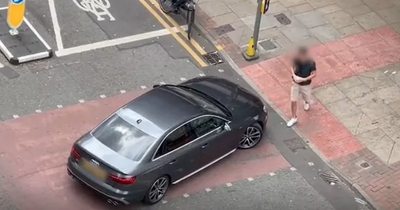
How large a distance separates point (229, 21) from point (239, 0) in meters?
0.94

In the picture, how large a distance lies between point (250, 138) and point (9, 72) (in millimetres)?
4997

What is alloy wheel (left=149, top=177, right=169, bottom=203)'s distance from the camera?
40.8 feet

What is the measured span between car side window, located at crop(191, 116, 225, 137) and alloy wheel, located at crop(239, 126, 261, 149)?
79cm

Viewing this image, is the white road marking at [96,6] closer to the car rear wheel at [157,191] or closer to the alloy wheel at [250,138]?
the alloy wheel at [250,138]

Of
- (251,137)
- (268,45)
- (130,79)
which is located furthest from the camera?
(268,45)

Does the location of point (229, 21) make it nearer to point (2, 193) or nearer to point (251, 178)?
point (251, 178)

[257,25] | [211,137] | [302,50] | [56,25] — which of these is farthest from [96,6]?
[211,137]

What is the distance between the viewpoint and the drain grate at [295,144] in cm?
1457

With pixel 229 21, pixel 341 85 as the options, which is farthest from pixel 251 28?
pixel 341 85

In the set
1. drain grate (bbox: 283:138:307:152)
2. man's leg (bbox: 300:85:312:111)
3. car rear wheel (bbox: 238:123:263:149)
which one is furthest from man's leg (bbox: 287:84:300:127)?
car rear wheel (bbox: 238:123:263:149)

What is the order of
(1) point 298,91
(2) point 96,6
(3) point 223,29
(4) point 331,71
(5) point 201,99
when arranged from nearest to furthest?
(5) point 201,99 → (1) point 298,91 → (4) point 331,71 → (3) point 223,29 → (2) point 96,6

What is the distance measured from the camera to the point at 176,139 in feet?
41.3

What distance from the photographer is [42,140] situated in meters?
13.8

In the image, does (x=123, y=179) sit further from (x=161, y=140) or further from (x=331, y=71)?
(x=331, y=71)
